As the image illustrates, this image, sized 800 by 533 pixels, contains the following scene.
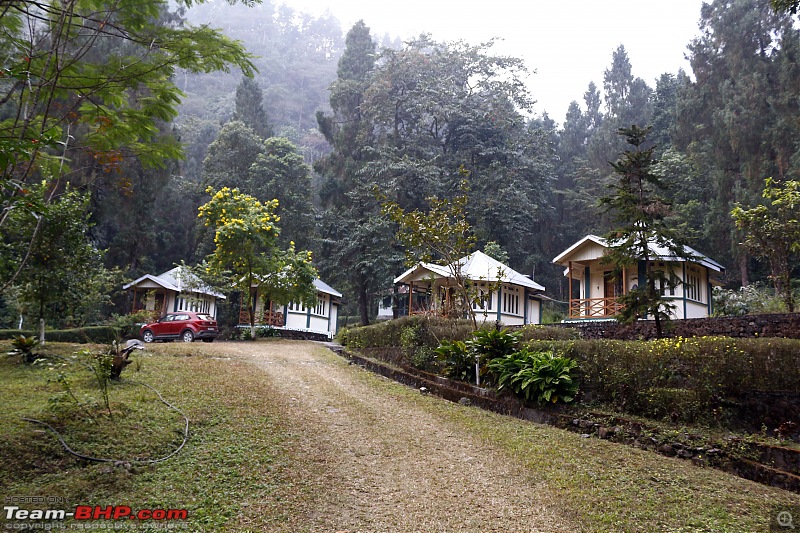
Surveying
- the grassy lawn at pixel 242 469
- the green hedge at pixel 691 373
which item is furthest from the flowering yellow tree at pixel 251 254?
the green hedge at pixel 691 373

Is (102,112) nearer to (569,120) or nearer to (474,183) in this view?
(474,183)

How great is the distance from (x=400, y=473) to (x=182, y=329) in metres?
18.0

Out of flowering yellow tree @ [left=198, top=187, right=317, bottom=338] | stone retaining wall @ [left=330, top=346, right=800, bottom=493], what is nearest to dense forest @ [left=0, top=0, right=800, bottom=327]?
flowering yellow tree @ [left=198, top=187, right=317, bottom=338]

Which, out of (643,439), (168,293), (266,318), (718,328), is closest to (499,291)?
(718,328)

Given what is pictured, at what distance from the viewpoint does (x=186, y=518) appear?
4.86 m

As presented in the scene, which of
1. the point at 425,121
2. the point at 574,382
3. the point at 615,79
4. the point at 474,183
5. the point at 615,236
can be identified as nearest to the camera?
the point at 574,382

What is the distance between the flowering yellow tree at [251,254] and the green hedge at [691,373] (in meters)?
16.8

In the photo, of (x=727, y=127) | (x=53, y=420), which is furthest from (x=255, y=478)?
(x=727, y=127)

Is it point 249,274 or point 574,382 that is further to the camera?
point 249,274

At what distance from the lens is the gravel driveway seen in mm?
5141

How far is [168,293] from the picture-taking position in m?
30.3

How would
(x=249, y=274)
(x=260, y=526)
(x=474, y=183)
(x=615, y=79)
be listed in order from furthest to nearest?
(x=615, y=79) → (x=474, y=183) → (x=249, y=274) → (x=260, y=526)

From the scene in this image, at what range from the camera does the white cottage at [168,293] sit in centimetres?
2911

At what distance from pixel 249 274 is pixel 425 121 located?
23.2 m
